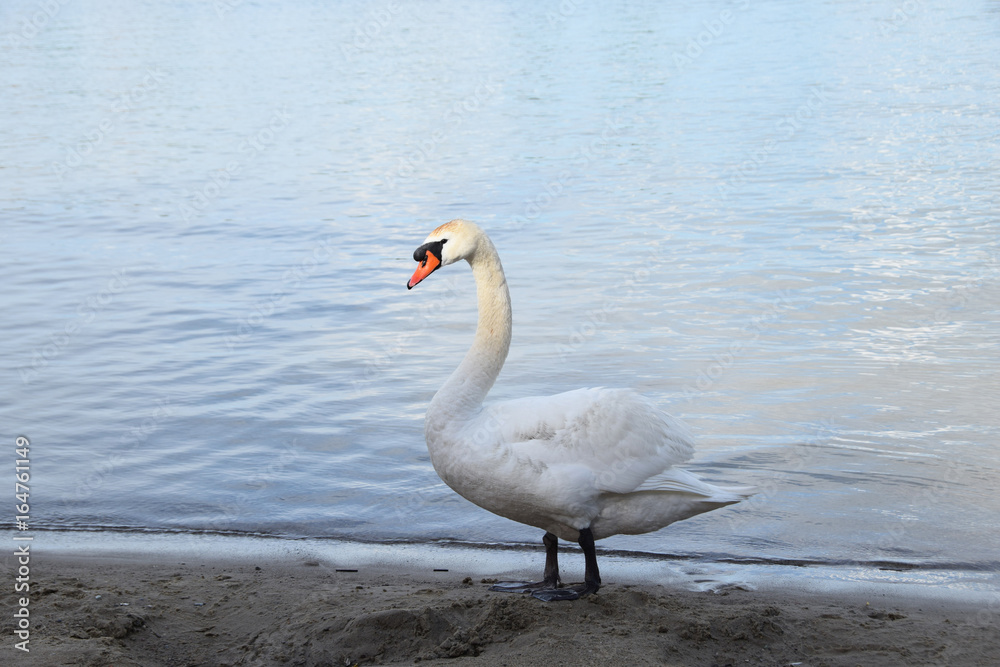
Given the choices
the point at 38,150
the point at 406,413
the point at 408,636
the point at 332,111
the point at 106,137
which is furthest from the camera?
the point at 332,111

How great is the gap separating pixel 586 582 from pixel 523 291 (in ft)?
21.6

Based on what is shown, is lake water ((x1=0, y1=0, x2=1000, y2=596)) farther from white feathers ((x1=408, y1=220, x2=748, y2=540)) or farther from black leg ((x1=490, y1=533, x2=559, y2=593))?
white feathers ((x1=408, y1=220, x2=748, y2=540))

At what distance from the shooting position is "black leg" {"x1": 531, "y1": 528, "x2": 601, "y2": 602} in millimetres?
4930

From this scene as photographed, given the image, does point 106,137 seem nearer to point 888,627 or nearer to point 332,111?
point 332,111

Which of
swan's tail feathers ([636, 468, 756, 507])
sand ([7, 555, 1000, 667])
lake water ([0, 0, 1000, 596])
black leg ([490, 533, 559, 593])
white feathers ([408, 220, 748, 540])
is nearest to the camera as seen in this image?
sand ([7, 555, 1000, 667])

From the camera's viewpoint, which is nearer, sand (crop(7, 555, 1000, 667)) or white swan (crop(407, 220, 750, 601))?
sand (crop(7, 555, 1000, 667))

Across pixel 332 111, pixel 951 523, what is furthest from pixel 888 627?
pixel 332 111

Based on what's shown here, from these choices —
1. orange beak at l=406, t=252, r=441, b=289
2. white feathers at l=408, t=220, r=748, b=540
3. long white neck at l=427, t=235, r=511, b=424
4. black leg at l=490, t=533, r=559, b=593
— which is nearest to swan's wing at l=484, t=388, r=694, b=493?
white feathers at l=408, t=220, r=748, b=540

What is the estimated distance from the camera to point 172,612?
4.89 m

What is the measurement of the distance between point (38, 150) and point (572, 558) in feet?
63.2

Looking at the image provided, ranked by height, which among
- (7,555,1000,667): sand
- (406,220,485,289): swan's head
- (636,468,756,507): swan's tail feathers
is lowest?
(7,555,1000,667): sand

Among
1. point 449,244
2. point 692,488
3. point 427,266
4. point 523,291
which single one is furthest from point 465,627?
point 523,291

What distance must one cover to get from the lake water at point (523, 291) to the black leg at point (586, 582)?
1.01 metres

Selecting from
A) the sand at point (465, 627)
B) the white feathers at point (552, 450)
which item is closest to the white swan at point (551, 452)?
the white feathers at point (552, 450)
